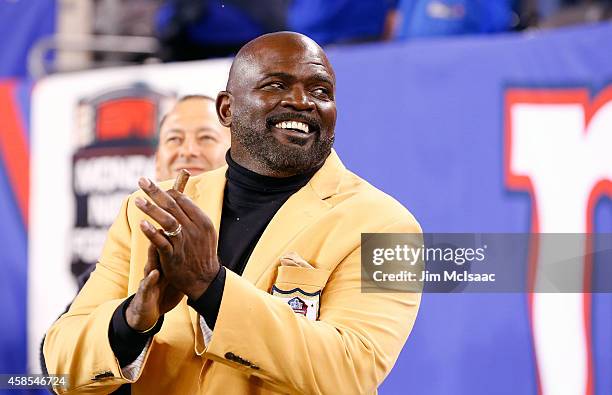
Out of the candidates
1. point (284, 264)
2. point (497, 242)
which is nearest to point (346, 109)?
point (497, 242)

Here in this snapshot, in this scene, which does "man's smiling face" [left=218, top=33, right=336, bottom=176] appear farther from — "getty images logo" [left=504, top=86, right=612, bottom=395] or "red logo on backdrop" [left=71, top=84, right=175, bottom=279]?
"red logo on backdrop" [left=71, top=84, right=175, bottom=279]

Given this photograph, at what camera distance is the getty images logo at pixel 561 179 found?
2607 mm

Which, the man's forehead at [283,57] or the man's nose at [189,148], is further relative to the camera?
the man's nose at [189,148]

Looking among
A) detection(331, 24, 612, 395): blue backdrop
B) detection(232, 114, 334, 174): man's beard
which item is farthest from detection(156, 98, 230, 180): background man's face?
detection(232, 114, 334, 174): man's beard

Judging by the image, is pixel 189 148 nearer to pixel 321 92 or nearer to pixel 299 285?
pixel 321 92

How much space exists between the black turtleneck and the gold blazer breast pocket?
88 mm

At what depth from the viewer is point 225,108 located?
180 cm

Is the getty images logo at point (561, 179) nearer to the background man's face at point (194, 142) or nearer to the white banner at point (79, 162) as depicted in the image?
the background man's face at point (194, 142)

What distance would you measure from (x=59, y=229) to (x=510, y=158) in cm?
161

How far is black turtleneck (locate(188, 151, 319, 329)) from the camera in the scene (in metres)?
1.65

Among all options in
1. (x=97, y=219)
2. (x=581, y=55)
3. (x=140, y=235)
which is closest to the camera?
(x=140, y=235)

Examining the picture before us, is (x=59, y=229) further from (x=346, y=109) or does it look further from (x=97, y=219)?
(x=346, y=109)

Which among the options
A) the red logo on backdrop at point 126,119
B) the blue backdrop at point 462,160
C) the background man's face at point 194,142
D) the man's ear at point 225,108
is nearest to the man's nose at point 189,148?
the background man's face at point 194,142

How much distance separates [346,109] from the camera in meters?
2.94
